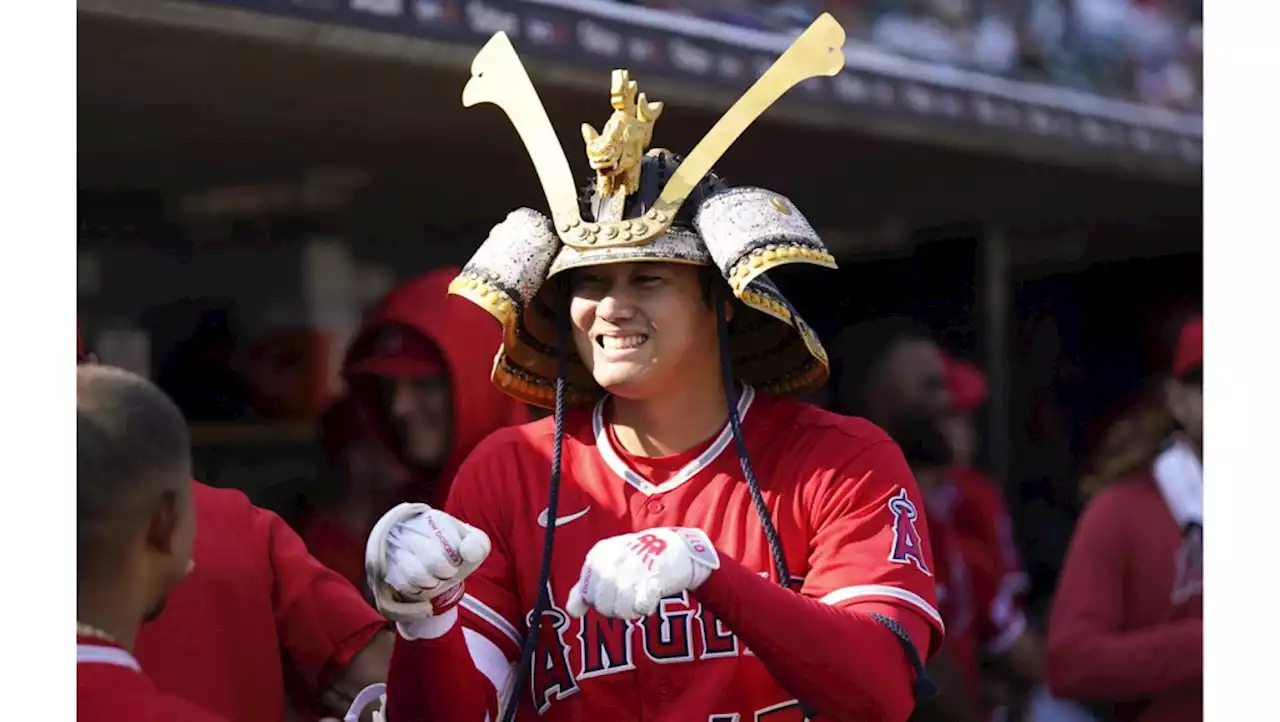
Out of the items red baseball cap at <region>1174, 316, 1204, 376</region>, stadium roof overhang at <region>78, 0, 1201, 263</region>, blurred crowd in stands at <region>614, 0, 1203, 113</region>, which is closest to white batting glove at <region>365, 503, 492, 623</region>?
stadium roof overhang at <region>78, 0, 1201, 263</region>

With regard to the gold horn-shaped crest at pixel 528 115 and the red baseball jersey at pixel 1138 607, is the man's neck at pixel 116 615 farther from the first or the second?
the red baseball jersey at pixel 1138 607

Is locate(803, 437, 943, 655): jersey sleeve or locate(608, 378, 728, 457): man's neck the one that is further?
locate(608, 378, 728, 457): man's neck

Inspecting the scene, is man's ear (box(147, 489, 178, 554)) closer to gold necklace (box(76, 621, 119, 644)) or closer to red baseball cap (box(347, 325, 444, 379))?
gold necklace (box(76, 621, 119, 644))

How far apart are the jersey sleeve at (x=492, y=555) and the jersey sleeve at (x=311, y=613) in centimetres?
24

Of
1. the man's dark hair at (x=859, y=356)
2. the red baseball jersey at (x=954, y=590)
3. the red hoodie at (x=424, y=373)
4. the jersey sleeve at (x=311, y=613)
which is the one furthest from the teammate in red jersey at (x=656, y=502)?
the red baseball jersey at (x=954, y=590)

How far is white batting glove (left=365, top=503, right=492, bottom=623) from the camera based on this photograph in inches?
76.2

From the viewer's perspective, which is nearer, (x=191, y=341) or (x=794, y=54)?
(x=794, y=54)

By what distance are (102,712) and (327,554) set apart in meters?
0.60

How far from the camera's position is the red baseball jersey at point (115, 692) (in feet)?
6.99

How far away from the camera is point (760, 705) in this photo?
208cm

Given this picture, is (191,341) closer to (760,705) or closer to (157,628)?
(157,628)

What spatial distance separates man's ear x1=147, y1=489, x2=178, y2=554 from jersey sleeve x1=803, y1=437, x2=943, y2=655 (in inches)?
29.3

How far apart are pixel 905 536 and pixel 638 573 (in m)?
0.42
